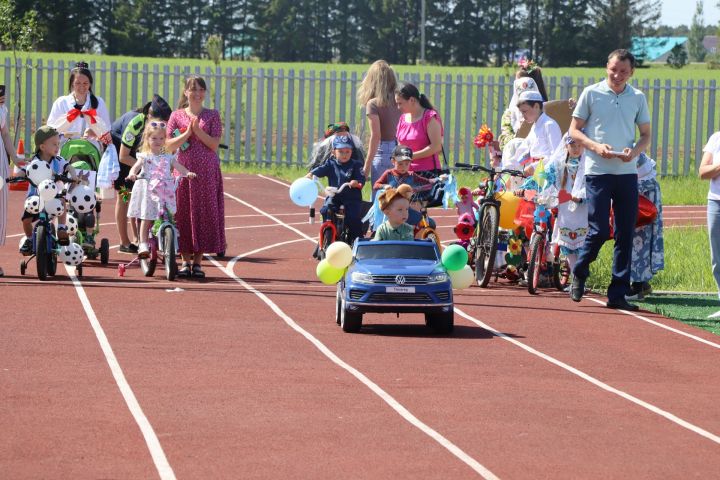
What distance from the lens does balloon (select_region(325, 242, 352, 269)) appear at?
1187 cm

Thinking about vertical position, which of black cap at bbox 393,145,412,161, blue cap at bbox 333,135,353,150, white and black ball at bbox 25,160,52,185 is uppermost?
blue cap at bbox 333,135,353,150

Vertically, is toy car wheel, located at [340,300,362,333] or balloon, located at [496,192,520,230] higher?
balloon, located at [496,192,520,230]

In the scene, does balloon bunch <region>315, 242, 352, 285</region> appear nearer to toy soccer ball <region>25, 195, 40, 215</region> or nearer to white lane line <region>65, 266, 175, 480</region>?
white lane line <region>65, 266, 175, 480</region>

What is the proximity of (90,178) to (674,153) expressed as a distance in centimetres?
1966

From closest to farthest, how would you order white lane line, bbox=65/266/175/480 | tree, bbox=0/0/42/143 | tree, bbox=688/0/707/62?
white lane line, bbox=65/266/175/480
tree, bbox=0/0/42/143
tree, bbox=688/0/707/62

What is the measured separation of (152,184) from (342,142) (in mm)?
2034

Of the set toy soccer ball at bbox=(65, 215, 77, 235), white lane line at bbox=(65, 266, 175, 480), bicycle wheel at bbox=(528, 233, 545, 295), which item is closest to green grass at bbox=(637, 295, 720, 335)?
bicycle wheel at bbox=(528, 233, 545, 295)

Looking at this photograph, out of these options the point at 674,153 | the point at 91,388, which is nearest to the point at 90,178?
the point at 91,388

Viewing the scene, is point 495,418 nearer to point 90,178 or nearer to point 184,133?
point 184,133

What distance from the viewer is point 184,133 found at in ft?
48.1

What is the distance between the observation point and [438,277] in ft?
37.8

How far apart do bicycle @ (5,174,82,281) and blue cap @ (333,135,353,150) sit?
8.91 feet

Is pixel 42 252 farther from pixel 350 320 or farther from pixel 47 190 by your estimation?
pixel 350 320

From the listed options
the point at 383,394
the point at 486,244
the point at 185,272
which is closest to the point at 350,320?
the point at 383,394
